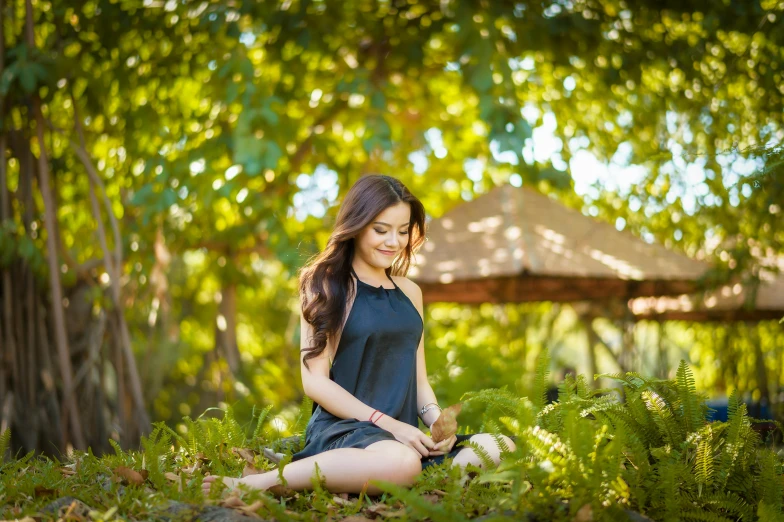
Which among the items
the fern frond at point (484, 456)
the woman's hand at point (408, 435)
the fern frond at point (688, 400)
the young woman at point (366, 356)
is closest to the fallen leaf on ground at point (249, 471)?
the young woman at point (366, 356)

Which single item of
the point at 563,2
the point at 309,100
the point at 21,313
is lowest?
the point at 21,313

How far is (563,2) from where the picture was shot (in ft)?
18.1

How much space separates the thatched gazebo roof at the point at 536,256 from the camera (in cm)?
562

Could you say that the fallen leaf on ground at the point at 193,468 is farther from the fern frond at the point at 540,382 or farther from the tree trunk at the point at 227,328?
the tree trunk at the point at 227,328

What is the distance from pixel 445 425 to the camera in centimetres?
248

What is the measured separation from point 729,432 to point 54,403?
456 centimetres

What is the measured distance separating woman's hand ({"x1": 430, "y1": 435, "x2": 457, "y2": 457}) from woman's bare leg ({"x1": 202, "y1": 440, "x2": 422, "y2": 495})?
0.57 feet

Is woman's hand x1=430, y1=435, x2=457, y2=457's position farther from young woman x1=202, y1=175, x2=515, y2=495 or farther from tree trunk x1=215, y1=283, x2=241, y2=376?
tree trunk x1=215, y1=283, x2=241, y2=376

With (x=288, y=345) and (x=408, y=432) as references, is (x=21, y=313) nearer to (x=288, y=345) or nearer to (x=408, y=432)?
(x=408, y=432)

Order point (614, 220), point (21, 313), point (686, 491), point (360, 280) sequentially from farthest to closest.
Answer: point (614, 220)
point (21, 313)
point (360, 280)
point (686, 491)

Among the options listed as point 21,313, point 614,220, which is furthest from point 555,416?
point 614,220

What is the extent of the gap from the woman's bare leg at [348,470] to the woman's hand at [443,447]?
0.18 m

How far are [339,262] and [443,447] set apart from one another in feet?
2.55

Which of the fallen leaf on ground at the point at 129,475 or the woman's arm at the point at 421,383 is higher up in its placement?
the woman's arm at the point at 421,383
